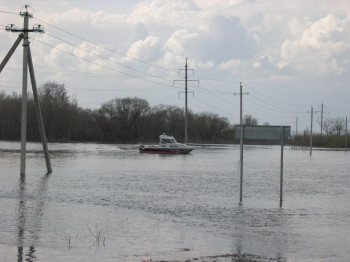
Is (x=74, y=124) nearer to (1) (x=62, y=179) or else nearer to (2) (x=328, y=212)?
(1) (x=62, y=179)

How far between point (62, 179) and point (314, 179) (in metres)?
14.0

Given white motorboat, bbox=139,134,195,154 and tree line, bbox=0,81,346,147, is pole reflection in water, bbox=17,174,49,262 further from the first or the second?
tree line, bbox=0,81,346,147

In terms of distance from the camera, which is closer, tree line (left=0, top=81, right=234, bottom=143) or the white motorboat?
the white motorboat

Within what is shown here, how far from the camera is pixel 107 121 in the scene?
134625 mm

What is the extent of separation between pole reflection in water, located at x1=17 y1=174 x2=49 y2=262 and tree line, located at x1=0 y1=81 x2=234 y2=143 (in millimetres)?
93827

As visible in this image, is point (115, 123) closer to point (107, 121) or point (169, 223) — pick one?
point (107, 121)

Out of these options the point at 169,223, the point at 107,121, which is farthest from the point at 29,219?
the point at 107,121

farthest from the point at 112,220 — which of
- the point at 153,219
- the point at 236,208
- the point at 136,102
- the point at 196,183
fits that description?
the point at 136,102

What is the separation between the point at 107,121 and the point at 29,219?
400ft

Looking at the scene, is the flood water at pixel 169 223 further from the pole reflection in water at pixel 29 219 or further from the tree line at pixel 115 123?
the tree line at pixel 115 123

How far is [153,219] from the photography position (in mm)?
14078

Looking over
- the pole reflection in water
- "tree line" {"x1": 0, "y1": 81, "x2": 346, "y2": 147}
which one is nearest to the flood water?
the pole reflection in water

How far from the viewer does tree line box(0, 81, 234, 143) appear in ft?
384

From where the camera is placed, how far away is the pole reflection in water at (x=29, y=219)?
9.55 metres
